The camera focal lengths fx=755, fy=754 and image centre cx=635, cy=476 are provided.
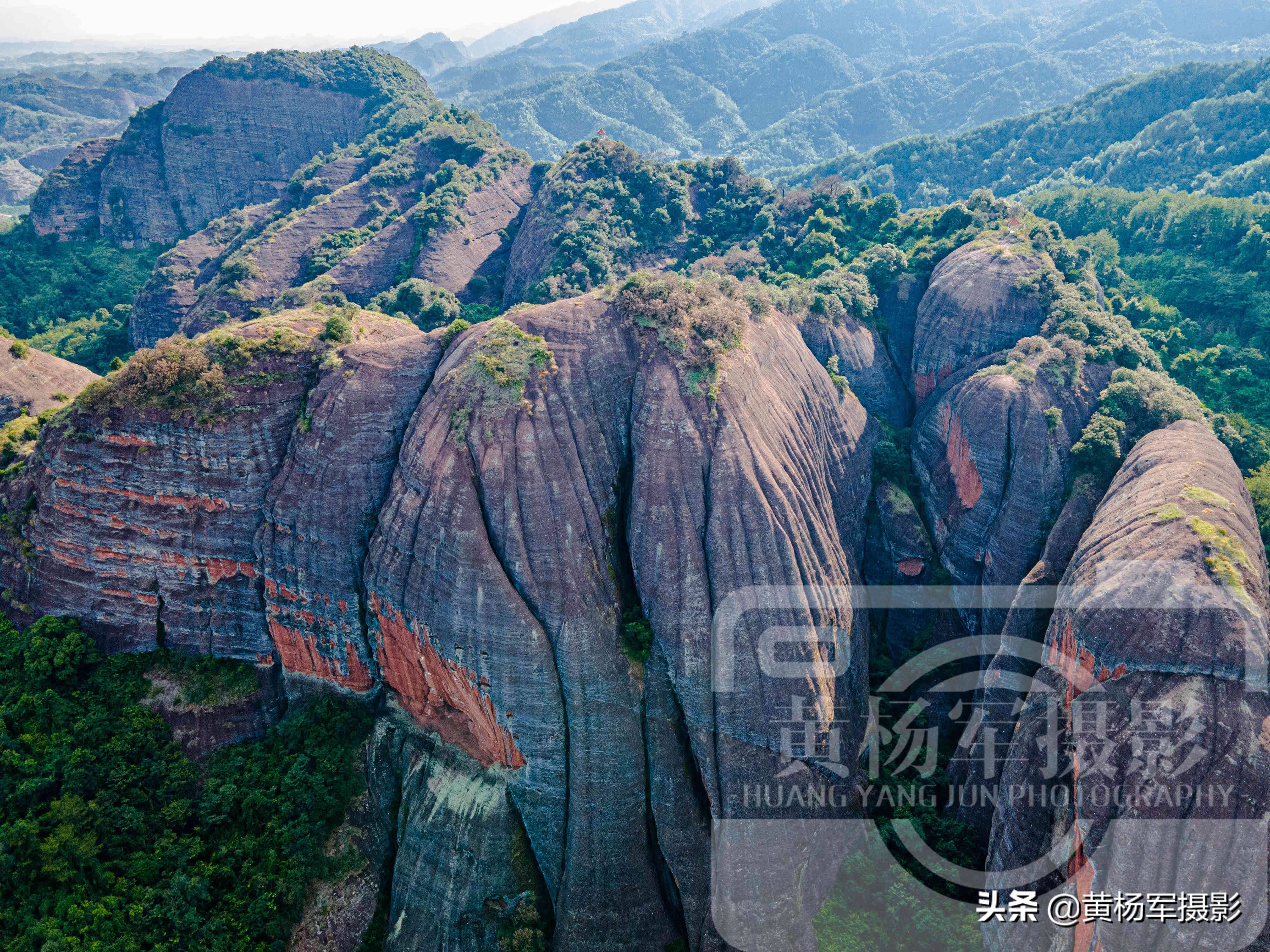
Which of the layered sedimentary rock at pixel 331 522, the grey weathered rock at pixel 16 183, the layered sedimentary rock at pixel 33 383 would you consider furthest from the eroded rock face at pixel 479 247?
the grey weathered rock at pixel 16 183

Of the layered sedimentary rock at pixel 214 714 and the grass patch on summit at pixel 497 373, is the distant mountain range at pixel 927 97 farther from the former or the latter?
the layered sedimentary rock at pixel 214 714

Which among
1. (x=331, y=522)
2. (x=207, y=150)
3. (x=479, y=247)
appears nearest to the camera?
(x=331, y=522)

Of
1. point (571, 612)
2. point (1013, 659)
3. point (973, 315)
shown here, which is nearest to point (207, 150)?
point (973, 315)

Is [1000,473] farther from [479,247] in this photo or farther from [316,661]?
[479,247]

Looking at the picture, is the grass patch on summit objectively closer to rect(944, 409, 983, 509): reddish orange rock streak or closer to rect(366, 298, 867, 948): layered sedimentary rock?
rect(366, 298, 867, 948): layered sedimentary rock

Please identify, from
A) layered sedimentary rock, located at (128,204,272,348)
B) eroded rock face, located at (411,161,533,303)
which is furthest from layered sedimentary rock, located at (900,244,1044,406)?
layered sedimentary rock, located at (128,204,272,348)

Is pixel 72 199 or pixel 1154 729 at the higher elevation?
pixel 72 199

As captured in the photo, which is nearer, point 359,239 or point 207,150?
point 359,239

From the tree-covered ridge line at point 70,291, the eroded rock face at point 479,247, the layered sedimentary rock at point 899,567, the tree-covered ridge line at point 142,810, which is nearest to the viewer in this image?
the tree-covered ridge line at point 142,810
